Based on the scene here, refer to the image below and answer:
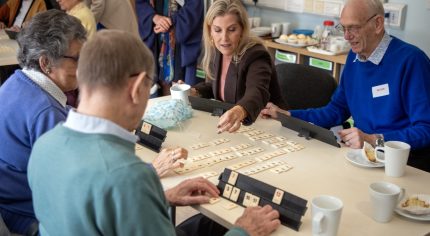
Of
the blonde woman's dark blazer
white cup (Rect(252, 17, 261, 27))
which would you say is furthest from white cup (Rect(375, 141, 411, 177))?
white cup (Rect(252, 17, 261, 27))

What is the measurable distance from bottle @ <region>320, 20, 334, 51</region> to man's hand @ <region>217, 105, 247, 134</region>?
223 cm

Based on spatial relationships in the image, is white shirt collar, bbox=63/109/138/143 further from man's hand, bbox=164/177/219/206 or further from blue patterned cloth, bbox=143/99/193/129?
blue patterned cloth, bbox=143/99/193/129

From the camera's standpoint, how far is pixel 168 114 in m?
2.22

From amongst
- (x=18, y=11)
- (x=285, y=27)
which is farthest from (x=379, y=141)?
(x=18, y=11)

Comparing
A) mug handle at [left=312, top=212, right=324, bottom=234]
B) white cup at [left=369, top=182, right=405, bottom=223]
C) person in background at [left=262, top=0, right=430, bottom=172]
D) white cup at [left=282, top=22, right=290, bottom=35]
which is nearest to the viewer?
mug handle at [left=312, top=212, right=324, bottom=234]

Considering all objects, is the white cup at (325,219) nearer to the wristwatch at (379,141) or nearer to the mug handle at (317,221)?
the mug handle at (317,221)

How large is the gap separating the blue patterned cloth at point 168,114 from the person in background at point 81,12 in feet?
4.51

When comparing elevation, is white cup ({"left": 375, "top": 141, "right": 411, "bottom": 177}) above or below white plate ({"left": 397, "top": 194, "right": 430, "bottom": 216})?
above

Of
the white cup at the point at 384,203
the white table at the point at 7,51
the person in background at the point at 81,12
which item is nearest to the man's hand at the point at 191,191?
the white cup at the point at 384,203

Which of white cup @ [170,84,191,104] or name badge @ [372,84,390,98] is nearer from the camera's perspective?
name badge @ [372,84,390,98]

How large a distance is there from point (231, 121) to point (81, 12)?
1.93m

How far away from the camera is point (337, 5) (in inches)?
166

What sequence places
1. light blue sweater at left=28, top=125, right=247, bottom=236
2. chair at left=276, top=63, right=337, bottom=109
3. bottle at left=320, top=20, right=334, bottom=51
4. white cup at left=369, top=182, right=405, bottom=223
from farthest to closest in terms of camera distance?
bottle at left=320, top=20, right=334, bottom=51 → chair at left=276, top=63, right=337, bottom=109 → white cup at left=369, top=182, right=405, bottom=223 → light blue sweater at left=28, top=125, right=247, bottom=236

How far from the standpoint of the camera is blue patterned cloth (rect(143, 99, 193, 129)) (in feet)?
7.24
